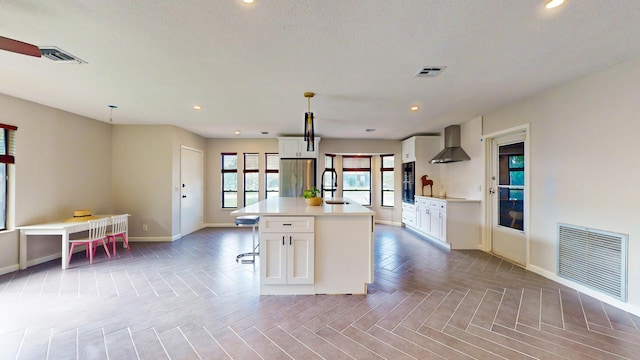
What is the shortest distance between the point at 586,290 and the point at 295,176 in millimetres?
5066

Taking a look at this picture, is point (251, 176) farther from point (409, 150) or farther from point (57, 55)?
point (57, 55)

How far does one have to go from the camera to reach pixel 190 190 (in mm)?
6020

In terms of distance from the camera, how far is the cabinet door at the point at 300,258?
2805 millimetres

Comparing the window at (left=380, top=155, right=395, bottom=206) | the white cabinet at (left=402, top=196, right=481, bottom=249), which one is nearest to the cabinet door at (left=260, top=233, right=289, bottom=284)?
the white cabinet at (left=402, top=196, right=481, bottom=249)

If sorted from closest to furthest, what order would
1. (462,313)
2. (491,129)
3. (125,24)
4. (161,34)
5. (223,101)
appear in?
(125,24), (161,34), (462,313), (223,101), (491,129)

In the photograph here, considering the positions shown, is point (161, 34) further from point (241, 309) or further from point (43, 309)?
point (43, 309)

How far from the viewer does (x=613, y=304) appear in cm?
254

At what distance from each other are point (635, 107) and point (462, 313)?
99.1 inches

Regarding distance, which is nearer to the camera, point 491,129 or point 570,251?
point 570,251

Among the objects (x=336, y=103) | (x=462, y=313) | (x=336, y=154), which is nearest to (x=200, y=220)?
(x=336, y=154)

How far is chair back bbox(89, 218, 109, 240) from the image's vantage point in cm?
394

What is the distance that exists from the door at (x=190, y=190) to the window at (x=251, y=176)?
43.3 inches

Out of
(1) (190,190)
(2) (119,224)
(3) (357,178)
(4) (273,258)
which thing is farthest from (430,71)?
(1) (190,190)

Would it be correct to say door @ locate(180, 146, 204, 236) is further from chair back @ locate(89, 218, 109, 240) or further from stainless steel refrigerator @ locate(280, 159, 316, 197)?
stainless steel refrigerator @ locate(280, 159, 316, 197)
